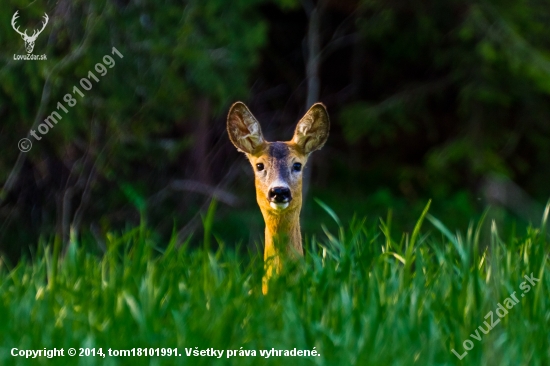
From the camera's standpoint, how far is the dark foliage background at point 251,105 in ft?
23.4

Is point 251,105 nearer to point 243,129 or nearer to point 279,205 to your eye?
point 243,129

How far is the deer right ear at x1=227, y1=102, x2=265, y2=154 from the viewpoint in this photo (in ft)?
14.1

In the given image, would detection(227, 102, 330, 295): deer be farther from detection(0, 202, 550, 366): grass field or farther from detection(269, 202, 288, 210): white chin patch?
detection(0, 202, 550, 366): grass field

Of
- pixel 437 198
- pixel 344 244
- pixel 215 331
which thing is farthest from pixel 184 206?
pixel 215 331

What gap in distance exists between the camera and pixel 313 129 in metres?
4.40

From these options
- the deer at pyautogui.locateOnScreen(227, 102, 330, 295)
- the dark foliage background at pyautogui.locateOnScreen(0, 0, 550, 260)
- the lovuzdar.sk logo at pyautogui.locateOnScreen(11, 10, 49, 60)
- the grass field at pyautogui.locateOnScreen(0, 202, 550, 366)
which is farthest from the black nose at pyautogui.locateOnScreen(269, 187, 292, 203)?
the lovuzdar.sk logo at pyautogui.locateOnScreen(11, 10, 49, 60)

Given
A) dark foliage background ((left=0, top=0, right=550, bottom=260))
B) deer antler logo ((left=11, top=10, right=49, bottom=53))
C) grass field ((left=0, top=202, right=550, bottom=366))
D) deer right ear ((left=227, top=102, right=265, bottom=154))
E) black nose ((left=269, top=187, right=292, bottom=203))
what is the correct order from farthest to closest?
1. dark foliage background ((left=0, top=0, right=550, bottom=260))
2. deer antler logo ((left=11, top=10, right=49, bottom=53))
3. deer right ear ((left=227, top=102, right=265, bottom=154))
4. black nose ((left=269, top=187, right=292, bottom=203))
5. grass field ((left=0, top=202, right=550, bottom=366))

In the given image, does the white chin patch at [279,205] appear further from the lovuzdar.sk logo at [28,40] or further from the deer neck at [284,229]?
the lovuzdar.sk logo at [28,40]

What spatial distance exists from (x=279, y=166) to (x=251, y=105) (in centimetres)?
499

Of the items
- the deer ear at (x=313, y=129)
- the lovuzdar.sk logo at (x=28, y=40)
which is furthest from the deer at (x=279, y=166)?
the lovuzdar.sk logo at (x=28, y=40)

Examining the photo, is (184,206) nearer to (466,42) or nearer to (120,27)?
(120,27)

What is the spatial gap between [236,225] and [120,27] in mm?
2513

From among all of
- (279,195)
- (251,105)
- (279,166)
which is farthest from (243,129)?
(251,105)

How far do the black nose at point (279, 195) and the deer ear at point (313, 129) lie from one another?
1.33ft
